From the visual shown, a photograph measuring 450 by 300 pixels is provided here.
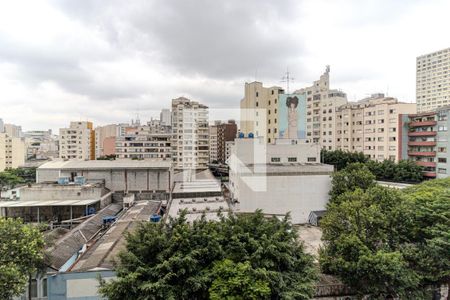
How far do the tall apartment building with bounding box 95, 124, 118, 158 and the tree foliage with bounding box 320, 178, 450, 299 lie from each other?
6475cm

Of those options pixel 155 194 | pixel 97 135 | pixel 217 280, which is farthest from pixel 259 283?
pixel 97 135

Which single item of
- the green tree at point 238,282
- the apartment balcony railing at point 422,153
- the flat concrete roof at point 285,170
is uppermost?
the apartment balcony railing at point 422,153

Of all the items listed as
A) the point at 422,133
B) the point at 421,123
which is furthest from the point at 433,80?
the point at 422,133

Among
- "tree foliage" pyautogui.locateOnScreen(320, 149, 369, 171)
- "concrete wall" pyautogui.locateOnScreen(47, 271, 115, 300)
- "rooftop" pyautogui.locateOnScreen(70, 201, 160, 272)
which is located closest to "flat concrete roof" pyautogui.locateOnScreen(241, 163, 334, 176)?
"rooftop" pyautogui.locateOnScreen(70, 201, 160, 272)

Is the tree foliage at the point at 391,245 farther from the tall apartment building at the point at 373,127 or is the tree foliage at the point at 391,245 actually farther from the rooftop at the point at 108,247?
the tall apartment building at the point at 373,127

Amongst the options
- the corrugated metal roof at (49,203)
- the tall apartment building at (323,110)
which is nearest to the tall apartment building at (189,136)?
the tall apartment building at (323,110)

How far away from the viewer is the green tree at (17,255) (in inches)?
339

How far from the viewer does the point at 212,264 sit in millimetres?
7914

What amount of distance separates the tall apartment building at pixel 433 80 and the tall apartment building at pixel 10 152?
100197 millimetres

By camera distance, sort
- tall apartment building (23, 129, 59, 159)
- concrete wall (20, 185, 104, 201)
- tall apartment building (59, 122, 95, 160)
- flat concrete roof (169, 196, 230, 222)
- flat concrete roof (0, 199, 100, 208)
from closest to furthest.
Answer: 1. flat concrete roof (169, 196, 230, 222)
2. flat concrete roof (0, 199, 100, 208)
3. concrete wall (20, 185, 104, 201)
4. tall apartment building (59, 122, 95, 160)
5. tall apartment building (23, 129, 59, 159)

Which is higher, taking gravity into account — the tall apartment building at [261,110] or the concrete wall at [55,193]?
the tall apartment building at [261,110]

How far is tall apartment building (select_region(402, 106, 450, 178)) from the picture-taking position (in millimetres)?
27703

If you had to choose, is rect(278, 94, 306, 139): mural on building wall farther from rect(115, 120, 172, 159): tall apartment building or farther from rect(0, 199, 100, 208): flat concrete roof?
rect(115, 120, 172, 159): tall apartment building

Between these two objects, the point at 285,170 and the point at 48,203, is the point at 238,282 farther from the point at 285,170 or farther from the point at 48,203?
the point at 48,203
